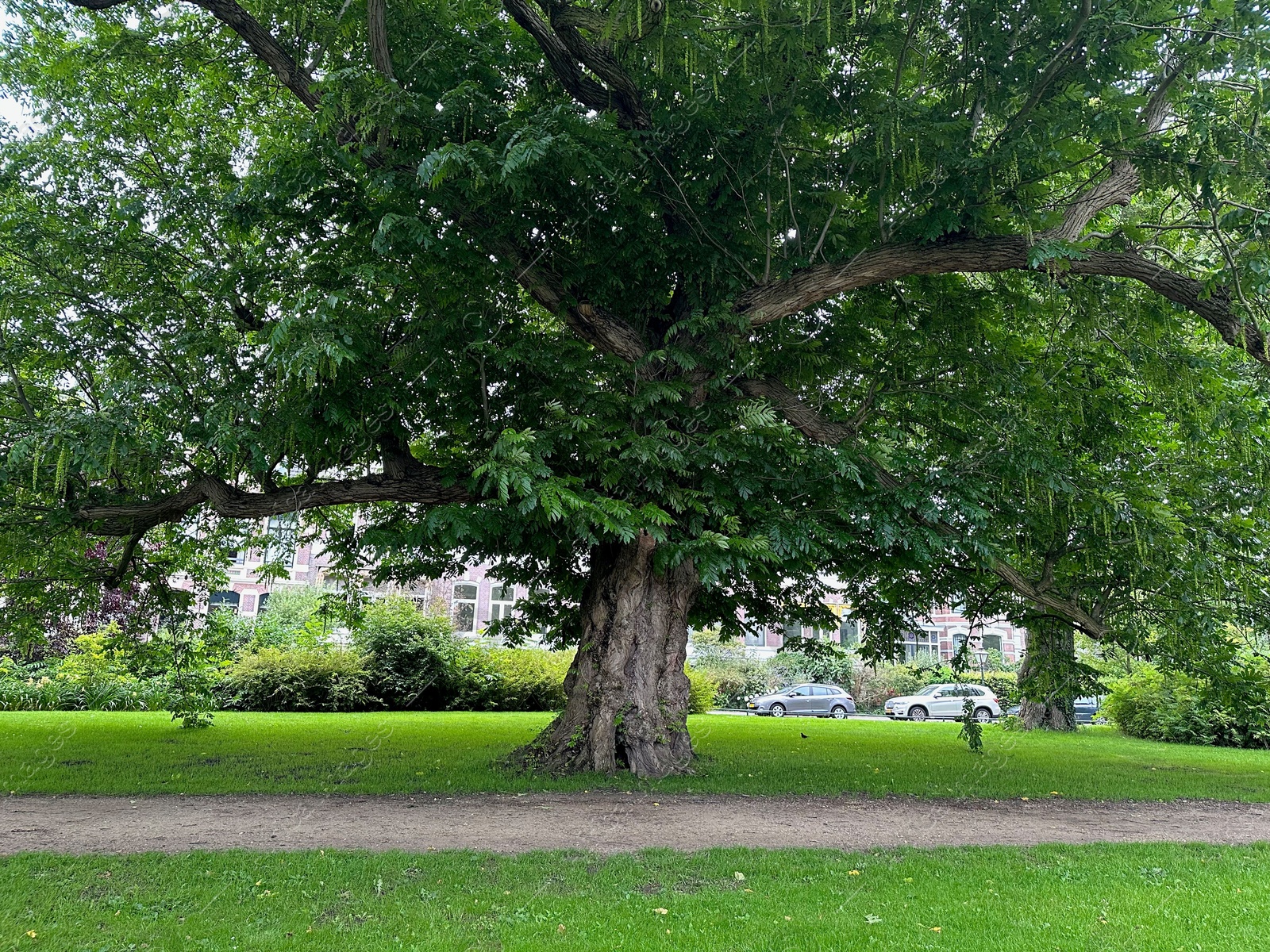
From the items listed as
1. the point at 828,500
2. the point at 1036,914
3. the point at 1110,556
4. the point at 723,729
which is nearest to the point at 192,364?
the point at 828,500

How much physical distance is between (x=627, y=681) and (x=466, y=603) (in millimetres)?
32983

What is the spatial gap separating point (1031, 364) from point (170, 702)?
14.9 metres

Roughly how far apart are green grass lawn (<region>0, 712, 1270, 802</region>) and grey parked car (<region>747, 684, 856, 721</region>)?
14465 mm

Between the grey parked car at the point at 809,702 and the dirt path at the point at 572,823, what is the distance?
79.6 feet

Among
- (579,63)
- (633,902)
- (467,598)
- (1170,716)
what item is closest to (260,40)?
(579,63)

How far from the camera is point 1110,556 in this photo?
390 inches

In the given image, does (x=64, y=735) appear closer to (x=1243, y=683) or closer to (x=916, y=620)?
(x=916, y=620)

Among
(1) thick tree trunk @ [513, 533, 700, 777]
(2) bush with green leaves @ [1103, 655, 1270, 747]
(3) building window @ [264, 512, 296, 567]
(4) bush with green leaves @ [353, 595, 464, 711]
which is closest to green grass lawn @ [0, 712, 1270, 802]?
(1) thick tree trunk @ [513, 533, 700, 777]

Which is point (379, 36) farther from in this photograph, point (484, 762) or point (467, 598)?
point (467, 598)

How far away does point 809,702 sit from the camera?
1316 inches

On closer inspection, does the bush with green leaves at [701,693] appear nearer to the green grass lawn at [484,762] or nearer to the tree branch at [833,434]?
the green grass lawn at [484,762]

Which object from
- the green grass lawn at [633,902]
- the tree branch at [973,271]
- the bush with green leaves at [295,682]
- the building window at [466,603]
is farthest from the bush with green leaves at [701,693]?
the green grass lawn at [633,902]

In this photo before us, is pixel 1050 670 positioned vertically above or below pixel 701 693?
above

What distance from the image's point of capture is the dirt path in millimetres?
6781
